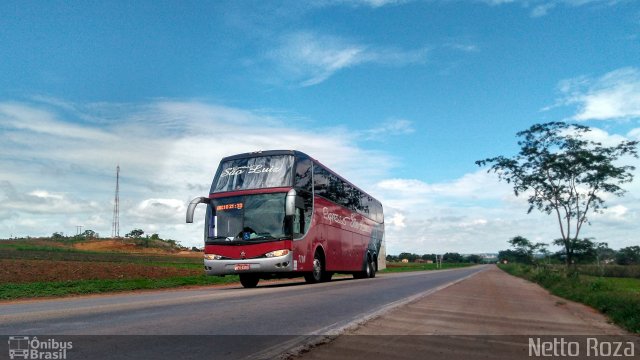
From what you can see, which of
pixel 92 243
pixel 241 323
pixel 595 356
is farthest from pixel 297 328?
pixel 92 243

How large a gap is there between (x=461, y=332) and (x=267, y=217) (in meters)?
10.6

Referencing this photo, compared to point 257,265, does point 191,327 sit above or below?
below

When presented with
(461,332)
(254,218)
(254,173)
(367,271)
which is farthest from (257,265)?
(367,271)

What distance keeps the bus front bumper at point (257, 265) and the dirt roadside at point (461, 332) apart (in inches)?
256

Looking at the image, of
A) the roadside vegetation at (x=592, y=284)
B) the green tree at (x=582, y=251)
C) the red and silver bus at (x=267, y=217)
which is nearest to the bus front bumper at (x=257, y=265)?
the red and silver bus at (x=267, y=217)

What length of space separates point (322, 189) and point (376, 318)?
12272 millimetres

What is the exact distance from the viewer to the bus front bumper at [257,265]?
1678 cm

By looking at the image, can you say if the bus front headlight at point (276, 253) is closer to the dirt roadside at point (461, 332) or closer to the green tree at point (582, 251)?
the dirt roadside at point (461, 332)

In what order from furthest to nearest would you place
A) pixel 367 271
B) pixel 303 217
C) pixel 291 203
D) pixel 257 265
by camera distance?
pixel 367 271 → pixel 303 217 → pixel 257 265 → pixel 291 203

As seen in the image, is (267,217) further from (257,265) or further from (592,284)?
(592,284)

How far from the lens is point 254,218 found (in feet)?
56.4

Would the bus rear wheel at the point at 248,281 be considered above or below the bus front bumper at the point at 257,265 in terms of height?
below

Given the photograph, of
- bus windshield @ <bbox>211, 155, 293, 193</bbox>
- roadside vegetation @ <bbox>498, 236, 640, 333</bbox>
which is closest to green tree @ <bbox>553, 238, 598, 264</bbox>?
roadside vegetation @ <bbox>498, 236, 640, 333</bbox>

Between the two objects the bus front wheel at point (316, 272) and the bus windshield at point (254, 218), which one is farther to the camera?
the bus front wheel at point (316, 272)
